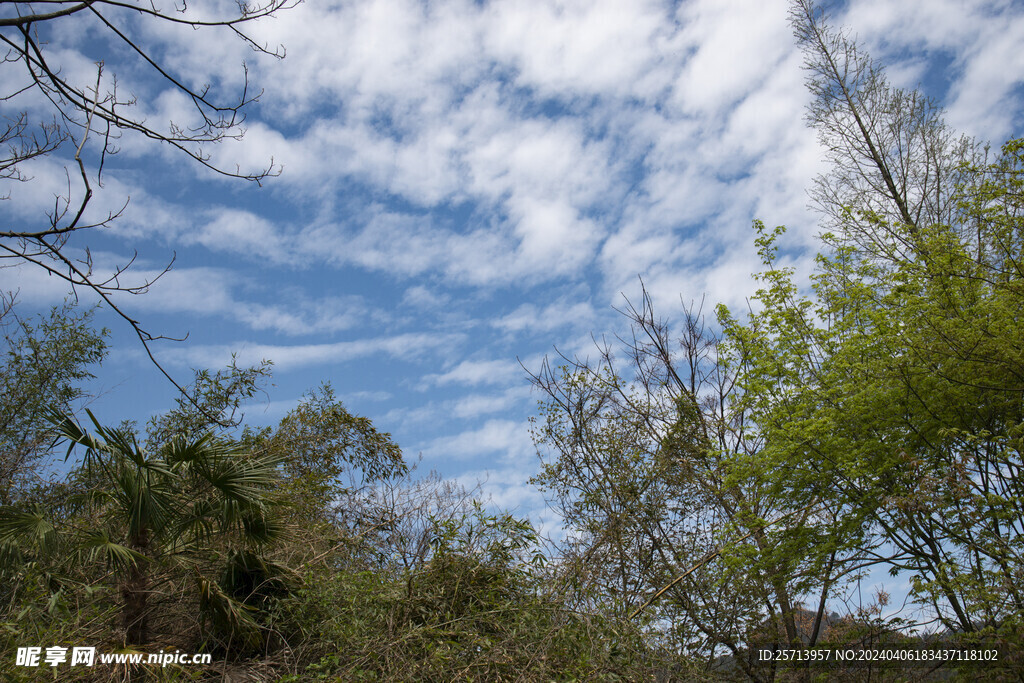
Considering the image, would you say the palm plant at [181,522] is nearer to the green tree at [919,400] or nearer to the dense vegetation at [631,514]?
the dense vegetation at [631,514]

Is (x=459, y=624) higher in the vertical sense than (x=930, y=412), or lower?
lower

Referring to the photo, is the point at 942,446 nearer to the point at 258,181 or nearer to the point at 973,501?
the point at 973,501

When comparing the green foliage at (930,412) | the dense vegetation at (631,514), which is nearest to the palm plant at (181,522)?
the dense vegetation at (631,514)

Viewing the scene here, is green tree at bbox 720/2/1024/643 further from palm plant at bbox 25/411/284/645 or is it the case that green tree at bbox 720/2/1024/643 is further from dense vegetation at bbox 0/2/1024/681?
palm plant at bbox 25/411/284/645

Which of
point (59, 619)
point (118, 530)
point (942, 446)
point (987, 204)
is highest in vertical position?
point (987, 204)

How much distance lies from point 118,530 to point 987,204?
35.2 ft

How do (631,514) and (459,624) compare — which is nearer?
(459,624)

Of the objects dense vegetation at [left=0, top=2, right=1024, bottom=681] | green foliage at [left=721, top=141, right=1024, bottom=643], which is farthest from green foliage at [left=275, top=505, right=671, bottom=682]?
green foliage at [left=721, top=141, right=1024, bottom=643]

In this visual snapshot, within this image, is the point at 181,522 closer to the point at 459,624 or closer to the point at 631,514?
the point at 459,624

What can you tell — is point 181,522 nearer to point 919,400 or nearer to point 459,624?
point 459,624

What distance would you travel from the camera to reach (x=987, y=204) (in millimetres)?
8273

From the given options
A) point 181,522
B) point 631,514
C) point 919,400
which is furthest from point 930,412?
point 181,522

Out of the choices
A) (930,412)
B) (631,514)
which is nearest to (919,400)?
(930,412)

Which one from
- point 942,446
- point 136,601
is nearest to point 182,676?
point 136,601
